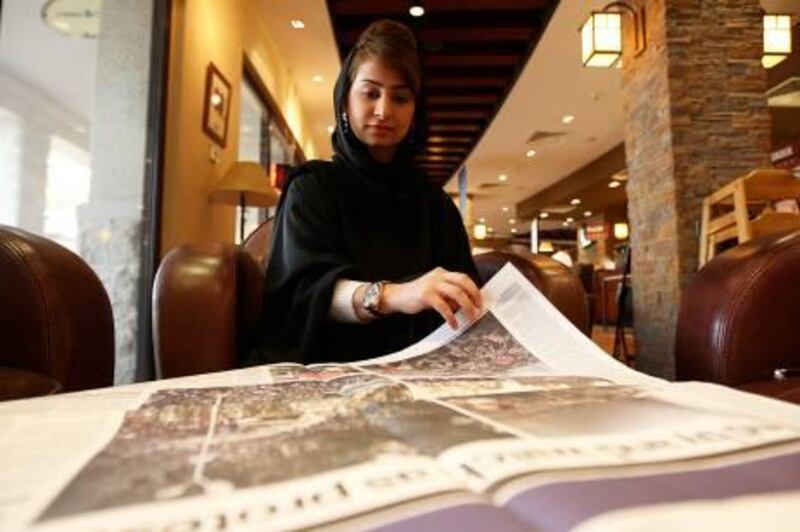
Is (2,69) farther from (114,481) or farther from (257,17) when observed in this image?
(114,481)

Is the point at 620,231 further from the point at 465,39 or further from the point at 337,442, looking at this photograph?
the point at 337,442

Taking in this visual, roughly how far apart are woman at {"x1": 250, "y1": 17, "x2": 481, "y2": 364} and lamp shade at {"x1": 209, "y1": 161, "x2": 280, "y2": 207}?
A: 6.60ft

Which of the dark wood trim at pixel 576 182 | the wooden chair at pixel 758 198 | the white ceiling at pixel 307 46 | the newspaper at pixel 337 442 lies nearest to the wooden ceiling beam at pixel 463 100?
the white ceiling at pixel 307 46

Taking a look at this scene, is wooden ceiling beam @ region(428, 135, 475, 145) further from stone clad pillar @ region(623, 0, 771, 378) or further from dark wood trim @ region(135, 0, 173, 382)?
dark wood trim @ region(135, 0, 173, 382)

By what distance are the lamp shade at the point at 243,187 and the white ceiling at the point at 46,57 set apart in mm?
720

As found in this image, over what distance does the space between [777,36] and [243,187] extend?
3471mm

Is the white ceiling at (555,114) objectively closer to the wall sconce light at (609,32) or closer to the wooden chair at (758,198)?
the wall sconce light at (609,32)

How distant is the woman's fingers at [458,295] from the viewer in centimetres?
66

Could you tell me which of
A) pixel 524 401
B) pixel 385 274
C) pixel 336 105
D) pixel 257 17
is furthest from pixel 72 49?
pixel 524 401

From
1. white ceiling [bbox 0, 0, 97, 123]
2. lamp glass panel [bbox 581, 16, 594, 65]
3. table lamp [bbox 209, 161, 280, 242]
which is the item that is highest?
lamp glass panel [bbox 581, 16, 594, 65]

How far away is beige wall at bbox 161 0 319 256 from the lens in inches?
106

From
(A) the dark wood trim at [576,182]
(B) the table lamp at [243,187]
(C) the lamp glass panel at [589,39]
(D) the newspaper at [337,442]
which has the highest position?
(A) the dark wood trim at [576,182]

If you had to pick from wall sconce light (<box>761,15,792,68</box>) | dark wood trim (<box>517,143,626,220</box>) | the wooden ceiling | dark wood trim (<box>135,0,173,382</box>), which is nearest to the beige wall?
dark wood trim (<box>135,0,173,382</box>)

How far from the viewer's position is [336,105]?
3.55 ft
